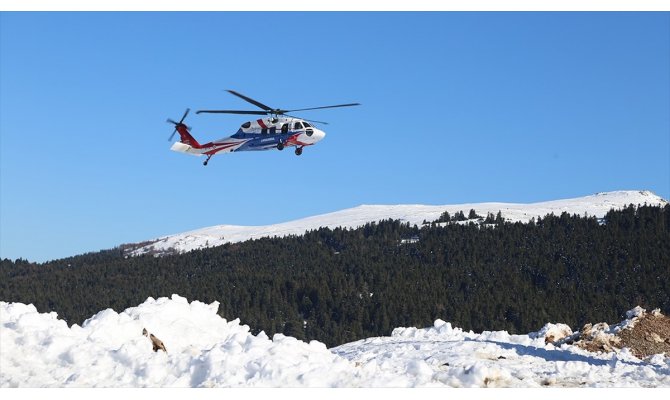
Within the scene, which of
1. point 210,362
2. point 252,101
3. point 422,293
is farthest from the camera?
point 422,293

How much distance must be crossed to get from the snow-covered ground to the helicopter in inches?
712

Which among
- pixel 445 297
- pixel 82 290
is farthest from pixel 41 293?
pixel 445 297

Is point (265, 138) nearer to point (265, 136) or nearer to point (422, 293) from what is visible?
point (265, 136)

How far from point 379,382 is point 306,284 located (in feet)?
493

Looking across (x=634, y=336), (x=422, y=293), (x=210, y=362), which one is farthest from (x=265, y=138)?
(x=422, y=293)

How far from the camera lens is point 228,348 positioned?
2562cm

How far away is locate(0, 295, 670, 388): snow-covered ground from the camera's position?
80.2ft

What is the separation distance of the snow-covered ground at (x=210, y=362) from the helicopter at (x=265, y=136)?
1809cm

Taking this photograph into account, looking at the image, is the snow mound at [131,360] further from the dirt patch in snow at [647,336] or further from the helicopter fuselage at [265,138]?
the helicopter fuselage at [265,138]

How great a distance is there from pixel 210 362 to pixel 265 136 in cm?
2720

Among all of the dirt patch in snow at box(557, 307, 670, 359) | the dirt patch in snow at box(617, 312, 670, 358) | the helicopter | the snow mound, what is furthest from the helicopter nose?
the snow mound

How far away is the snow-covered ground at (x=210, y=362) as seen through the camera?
963 inches

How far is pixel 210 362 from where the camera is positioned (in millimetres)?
24750

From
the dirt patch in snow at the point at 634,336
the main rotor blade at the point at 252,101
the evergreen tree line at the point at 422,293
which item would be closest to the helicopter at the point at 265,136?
the main rotor blade at the point at 252,101
